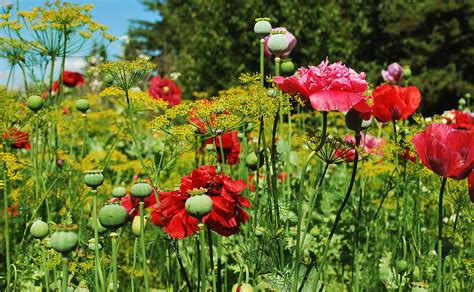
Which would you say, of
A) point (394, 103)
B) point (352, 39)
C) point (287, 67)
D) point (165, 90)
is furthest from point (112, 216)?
point (352, 39)

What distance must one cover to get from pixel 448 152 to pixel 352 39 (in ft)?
52.4

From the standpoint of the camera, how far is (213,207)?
4.59 ft

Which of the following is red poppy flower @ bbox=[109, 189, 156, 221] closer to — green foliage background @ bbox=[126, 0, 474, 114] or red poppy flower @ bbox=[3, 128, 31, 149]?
red poppy flower @ bbox=[3, 128, 31, 149]

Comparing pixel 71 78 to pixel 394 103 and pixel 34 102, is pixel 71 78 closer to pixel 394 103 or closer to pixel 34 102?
pixel 34 102

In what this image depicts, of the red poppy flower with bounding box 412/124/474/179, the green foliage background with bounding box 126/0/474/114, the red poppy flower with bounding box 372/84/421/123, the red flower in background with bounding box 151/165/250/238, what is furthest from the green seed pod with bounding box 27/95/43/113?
the green foliage background with bounding box 126/0/474/114

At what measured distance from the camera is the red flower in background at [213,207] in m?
1.39

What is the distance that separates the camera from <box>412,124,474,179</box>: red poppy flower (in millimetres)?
1379

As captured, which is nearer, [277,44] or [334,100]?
[334,100]

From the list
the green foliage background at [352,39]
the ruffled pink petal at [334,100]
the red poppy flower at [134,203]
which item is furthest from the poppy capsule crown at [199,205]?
the green foliage background at [352,39]

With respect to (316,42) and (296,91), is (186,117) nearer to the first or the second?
(296,91)

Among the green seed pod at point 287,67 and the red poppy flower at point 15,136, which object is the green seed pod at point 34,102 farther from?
the green seed pod at point 287,67

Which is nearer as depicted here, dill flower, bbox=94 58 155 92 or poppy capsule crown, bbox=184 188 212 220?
poppy capsule crown, bbox=184 188 212 220

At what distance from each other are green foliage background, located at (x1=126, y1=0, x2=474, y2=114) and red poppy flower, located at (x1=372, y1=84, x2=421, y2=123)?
12.4 m

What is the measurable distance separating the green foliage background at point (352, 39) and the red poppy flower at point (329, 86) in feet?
42.4
